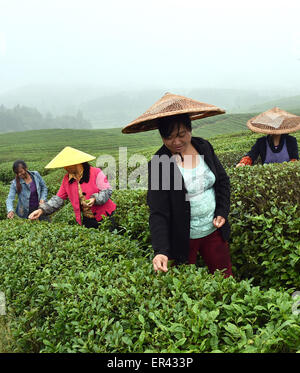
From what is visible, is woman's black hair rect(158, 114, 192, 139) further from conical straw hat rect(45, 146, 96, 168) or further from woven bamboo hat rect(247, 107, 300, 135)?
woven bamboo hat rect(247, 107, 300, 135)

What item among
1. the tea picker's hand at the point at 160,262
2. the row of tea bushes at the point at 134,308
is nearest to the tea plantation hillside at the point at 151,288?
the row of tea bushes at the point at 134,308

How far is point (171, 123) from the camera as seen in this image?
237 centimetres

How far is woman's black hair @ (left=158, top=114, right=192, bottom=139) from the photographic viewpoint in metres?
2.37

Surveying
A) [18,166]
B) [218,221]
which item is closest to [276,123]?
[218,221]

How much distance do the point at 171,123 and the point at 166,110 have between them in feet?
0.33

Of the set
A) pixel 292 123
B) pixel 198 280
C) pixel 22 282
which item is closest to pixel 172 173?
pixel 198 280

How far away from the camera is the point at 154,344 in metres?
1.79

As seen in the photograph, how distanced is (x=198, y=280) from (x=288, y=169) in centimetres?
243

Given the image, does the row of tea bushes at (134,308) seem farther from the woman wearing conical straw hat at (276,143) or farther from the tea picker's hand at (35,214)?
the woman wearing conical straw hat at (276,143)

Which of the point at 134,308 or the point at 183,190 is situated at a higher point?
the point at 183,190

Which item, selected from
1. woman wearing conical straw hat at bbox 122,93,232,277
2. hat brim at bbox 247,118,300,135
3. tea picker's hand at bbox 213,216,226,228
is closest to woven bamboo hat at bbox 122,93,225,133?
woman wearing conical straw hat at bbox 122,93,232,277

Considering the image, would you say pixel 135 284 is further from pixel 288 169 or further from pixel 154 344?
pixel 288 169

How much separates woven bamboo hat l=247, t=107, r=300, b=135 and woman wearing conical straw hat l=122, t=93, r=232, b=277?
2.55 m

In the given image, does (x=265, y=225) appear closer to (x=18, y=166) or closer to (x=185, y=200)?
(x=185, y=200)
